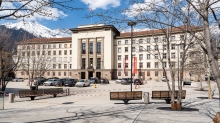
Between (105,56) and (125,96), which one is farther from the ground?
(105,56)

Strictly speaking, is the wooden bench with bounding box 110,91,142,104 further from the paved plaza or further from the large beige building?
the large beige building

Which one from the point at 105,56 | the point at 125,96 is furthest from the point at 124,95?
the point at 105,56

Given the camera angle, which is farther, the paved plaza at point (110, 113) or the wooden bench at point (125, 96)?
the wooden bench at point (125, 96)

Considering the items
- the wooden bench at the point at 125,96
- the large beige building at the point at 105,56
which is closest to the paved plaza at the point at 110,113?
the wooden bench at the point at 125,96

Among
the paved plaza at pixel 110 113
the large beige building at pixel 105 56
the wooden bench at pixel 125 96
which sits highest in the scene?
the large beige building at pixel 105 56

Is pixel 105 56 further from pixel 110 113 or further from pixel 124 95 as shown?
pixel 110 113

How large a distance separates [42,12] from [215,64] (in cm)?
518

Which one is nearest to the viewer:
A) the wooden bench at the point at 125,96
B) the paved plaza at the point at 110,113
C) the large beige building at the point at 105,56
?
the paved plaza at the point at 110,113

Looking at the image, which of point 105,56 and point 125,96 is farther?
point 105,56

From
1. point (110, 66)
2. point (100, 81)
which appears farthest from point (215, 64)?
point (110, 66)

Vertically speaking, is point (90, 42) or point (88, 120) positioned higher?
point (90, 42)

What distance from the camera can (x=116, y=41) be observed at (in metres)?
71.1

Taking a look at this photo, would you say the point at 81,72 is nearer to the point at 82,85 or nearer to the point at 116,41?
the point at 116,41

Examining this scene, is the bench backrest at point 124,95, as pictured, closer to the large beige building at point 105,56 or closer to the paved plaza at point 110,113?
the paved plaza at point 110,113
